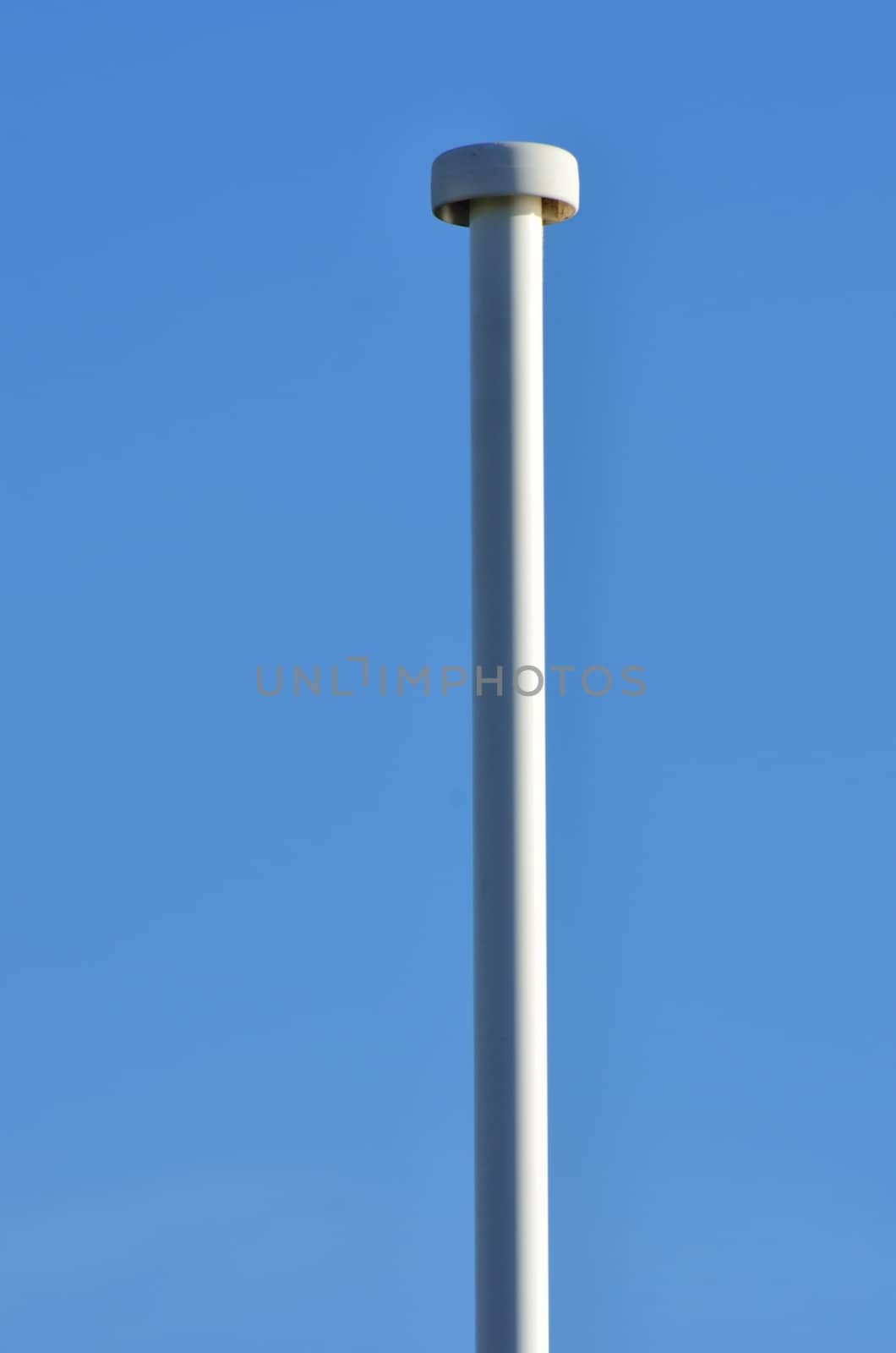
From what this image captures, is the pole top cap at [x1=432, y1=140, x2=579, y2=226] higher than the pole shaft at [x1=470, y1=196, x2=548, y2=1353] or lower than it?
higher

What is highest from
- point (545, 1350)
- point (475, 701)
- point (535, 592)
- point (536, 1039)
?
point (535, 592)

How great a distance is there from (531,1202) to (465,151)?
475 cm

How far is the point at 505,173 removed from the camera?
26.5ft

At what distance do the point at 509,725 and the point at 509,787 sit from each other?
281mm

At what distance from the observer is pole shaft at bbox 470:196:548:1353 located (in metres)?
7.95

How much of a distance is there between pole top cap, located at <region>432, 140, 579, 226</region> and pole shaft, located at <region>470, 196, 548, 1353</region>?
3.2 inches

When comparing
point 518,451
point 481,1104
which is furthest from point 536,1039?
point 518,451

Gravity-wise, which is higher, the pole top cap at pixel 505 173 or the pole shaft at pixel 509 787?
the pole top cap at pixel 505 173

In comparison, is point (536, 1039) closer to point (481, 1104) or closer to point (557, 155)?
point (481, 1104)

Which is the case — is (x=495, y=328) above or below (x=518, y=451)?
above

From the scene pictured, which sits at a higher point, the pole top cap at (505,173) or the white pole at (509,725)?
the pole top cap at (505,173)

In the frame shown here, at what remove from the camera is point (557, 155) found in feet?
26.7

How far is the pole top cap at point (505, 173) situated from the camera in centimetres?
807

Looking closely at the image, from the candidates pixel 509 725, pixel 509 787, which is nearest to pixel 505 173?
pixel 509 725
